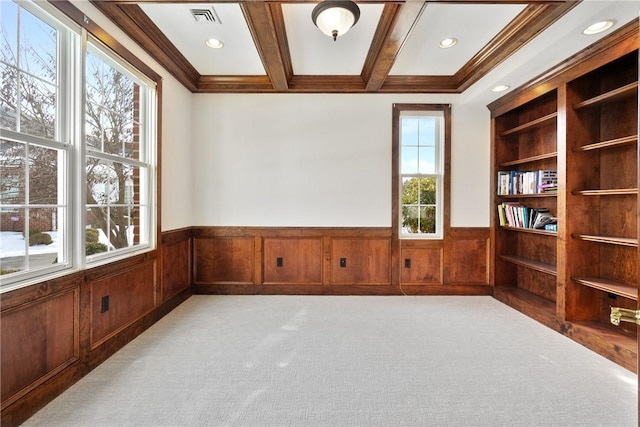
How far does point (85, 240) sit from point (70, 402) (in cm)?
103

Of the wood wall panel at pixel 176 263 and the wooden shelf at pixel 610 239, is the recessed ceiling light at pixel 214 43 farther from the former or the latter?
the wooden shelf at pixel 610 239

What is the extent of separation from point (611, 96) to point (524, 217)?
139 centimetres

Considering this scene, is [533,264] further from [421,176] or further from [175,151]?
[175,151]

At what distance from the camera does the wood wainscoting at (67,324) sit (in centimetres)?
152

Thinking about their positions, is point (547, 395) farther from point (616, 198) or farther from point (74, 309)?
point (74, 309)

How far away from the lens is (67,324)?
6.07 feet

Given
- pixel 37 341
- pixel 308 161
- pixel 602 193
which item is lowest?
pixel 37 341

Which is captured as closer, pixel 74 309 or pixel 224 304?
pixel 74 309

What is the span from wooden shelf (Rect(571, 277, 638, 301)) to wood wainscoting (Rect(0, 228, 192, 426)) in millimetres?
3980

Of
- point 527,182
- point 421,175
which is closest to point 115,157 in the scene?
point 421,175

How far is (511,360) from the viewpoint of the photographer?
84.7 inches

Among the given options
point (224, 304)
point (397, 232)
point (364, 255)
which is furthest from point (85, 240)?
point (397, 232)

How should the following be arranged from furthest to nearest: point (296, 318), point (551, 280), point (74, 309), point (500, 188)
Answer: point (500, 188), point (551, 280), point (296, 318), point (74, 309)

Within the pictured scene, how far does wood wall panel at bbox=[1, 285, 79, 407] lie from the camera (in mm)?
1495
